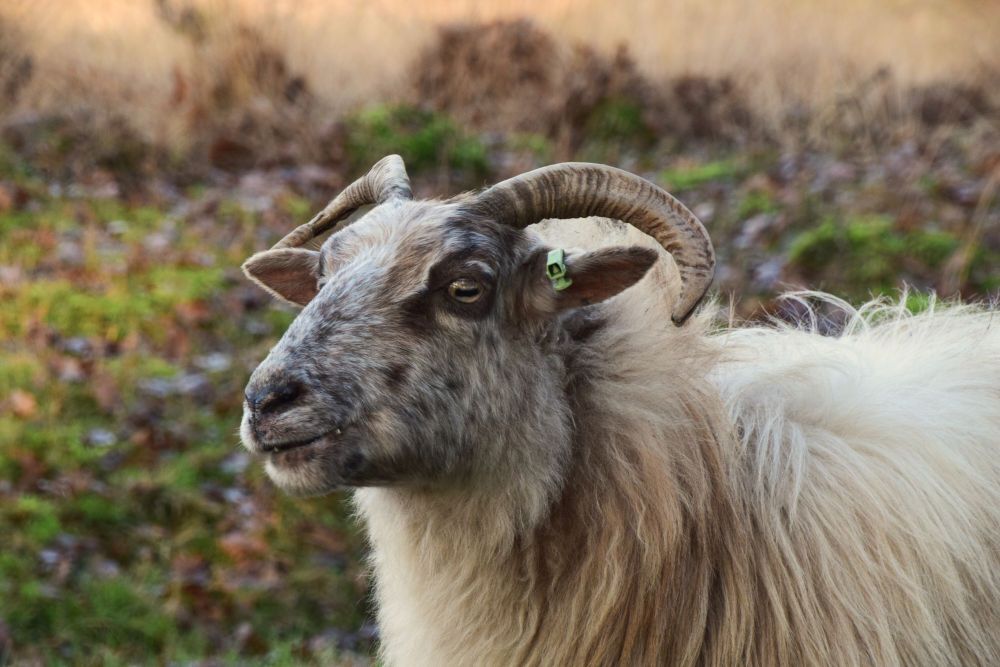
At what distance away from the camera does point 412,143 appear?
10.7m

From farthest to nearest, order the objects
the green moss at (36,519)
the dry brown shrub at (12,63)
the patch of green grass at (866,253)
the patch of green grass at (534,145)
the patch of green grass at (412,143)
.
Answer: the dry brown shrub at (12,63), the patch of green grass at (534,145), the patch of green grass at (412,143), the patch of green grass at (866,253), the green moss at (36,519)

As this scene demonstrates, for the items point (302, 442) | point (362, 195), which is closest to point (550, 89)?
point (362, 195)

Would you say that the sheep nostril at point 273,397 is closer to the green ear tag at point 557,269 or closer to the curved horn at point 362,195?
the green ear tag at point 557,269

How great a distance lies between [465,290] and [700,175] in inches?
274

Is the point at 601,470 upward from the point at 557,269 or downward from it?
downward

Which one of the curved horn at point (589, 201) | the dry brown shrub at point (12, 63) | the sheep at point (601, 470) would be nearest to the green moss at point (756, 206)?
the sheep at point (601, 470)

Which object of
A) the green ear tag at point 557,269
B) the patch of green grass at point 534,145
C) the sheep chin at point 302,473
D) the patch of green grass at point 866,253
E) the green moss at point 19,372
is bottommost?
the patch of green grass at point 866,253

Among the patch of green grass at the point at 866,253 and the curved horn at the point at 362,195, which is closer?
the curved horn at the point at 362,195

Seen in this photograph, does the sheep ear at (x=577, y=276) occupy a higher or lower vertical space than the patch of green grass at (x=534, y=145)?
higher

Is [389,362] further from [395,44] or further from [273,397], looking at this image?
[395,44]

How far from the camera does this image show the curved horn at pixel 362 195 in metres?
3.86

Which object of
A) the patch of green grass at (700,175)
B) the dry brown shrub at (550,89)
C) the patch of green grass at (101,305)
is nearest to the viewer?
the patch of green grass at (101,305)

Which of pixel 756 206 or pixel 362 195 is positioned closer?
pixel 362 195

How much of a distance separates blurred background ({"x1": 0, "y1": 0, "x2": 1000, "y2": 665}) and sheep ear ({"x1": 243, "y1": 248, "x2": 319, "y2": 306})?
1445 millimetres
